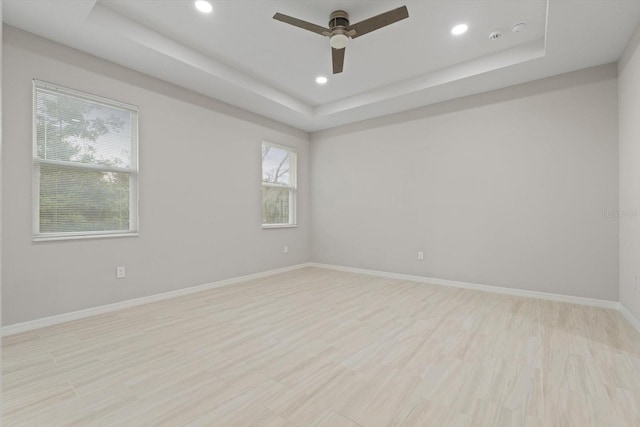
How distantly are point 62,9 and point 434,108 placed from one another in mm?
4396

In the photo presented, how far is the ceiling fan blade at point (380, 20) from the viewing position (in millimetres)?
2781

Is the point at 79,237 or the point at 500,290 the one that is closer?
the point at 79,237

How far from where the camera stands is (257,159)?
532 cm

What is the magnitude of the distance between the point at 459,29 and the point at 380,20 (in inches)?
39.8

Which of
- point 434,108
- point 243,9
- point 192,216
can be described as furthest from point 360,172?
point 243,9

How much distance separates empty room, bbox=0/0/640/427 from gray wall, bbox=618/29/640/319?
0.04 m

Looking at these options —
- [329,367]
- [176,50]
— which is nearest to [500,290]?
[329,367]

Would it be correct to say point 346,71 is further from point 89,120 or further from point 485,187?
point 89,120

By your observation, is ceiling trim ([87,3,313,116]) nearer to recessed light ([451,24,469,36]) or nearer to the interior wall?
the interior wall

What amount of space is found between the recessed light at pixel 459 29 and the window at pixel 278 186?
3.19m

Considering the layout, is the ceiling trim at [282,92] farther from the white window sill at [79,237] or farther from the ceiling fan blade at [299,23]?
the white window sill at [79,237]

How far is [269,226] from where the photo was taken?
5.50 metres

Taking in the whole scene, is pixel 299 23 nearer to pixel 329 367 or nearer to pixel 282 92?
pixel 282 92

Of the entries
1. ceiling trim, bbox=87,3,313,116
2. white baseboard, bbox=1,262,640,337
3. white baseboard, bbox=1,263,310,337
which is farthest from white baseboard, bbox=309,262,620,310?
ceiling trim, bbox=87,3,313,116
